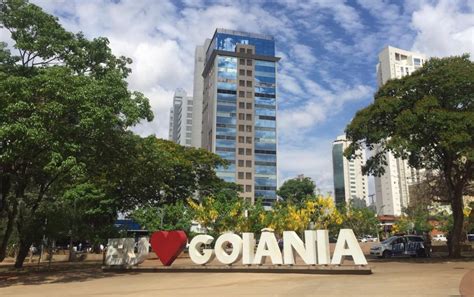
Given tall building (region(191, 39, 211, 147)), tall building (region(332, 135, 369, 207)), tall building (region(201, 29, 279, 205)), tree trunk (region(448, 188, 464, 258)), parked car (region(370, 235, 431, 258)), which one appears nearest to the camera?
tree trunk (region(448, 188, 464, 258))

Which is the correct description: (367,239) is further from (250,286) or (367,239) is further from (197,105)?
(250,286)

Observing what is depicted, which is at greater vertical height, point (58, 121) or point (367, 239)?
point (58, 121)

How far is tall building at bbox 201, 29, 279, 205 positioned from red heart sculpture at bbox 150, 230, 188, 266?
77601 mm

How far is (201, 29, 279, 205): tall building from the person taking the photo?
10275 cm

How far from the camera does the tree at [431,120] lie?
22.2 metres

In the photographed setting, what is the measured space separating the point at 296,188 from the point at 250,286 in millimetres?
81056

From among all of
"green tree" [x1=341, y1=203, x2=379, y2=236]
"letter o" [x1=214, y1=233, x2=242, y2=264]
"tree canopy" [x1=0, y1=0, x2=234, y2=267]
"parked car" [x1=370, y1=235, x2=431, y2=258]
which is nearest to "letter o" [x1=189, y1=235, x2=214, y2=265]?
"letter o" [x1=214, y1=233, x2=242, y2=264]

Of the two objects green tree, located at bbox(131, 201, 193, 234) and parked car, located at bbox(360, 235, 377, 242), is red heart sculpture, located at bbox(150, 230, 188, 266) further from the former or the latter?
parked car, located at bbox(360, 235, 377, 242)

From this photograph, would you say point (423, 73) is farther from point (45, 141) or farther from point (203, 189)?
point (203, 189)

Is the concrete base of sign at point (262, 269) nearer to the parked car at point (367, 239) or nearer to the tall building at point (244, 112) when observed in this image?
the parked car at point (367, 239)

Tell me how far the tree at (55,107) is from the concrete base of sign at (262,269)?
17.4ft

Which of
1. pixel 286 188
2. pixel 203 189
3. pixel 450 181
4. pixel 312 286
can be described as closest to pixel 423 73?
pixel 450 181

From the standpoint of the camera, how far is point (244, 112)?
345 feet

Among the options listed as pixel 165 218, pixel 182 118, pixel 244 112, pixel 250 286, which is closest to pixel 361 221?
pixel 165 218
